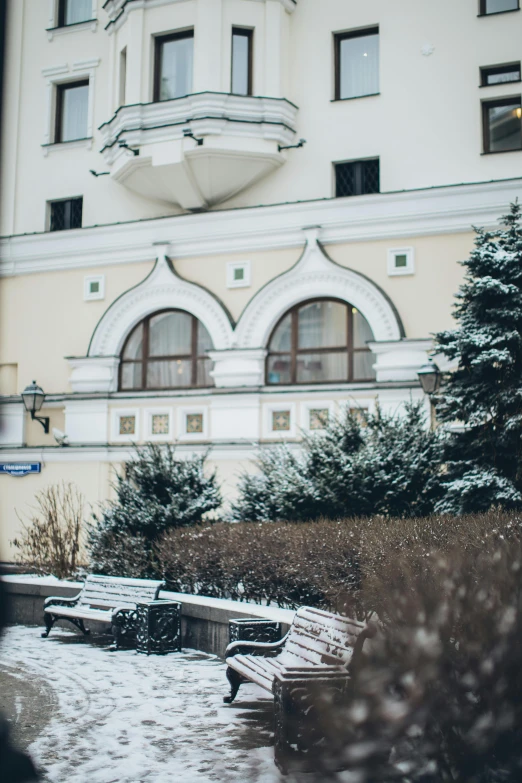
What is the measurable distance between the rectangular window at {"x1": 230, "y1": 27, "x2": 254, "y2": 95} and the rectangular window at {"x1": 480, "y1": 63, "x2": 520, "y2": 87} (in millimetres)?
4710

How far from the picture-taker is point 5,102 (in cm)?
149

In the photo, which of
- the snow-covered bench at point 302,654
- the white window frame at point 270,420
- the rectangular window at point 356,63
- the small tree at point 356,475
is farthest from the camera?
the rectangular window at point 356,63

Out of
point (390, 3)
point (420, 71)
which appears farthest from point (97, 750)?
point (390, 3)

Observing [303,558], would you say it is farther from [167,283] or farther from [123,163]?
[123,163]

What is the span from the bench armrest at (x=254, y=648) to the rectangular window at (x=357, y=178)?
466 inches

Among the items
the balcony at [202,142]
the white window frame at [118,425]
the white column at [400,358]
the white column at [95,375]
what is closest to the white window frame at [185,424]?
the white window frame at [118,425]

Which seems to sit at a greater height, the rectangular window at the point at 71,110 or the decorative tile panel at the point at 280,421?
the rectangular window at the point at 71,110

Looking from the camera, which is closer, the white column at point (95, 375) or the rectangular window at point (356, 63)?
the rectangular window at point (356, 63)

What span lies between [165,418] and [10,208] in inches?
237

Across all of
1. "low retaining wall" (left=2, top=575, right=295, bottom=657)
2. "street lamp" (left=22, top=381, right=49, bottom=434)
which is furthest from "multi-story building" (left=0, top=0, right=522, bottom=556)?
"low retaining wall" (left=2, top=575, right=295, bottom=657)

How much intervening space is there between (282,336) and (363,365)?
→ 1825 millimetres

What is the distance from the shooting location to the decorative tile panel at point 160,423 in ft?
59.7

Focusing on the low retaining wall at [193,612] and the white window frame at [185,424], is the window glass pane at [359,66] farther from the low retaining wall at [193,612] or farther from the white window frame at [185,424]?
the low retaining wall at [193,612]

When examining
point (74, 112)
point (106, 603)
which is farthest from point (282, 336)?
point (106, 603)
